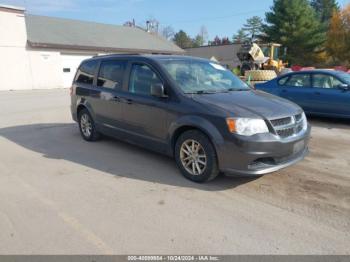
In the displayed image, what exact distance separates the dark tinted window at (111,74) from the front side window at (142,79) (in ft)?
1.10

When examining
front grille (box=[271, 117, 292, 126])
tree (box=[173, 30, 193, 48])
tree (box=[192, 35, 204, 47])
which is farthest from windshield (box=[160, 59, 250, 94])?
tree (box=[192, 35, 204, 47])

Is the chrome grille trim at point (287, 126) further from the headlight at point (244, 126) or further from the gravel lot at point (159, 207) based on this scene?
the gravel lot at point (159, 207)

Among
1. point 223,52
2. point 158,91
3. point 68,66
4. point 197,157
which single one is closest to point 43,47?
point 68,66

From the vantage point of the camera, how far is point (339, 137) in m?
7.54

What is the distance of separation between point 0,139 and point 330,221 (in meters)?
7.19

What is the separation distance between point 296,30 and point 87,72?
41.6m

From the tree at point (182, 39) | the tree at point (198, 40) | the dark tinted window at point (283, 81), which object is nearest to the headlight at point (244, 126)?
the dark tinted window at point (283, 81)

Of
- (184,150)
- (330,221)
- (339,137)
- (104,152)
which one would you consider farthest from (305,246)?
(339,137)

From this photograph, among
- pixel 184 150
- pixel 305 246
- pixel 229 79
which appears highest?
pixel 229 79

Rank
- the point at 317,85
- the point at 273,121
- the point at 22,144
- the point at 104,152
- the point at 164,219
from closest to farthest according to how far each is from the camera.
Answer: the point at 164,219
the point at 273,121
the point at 104,152
the point at 22,144
the point at 317,85

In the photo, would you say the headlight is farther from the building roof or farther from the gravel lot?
the building roof

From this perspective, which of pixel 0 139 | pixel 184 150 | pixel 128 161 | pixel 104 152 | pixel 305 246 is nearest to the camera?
pixel 305 246

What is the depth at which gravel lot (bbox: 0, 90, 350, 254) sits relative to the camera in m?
3.29

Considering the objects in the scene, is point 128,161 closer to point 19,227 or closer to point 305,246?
point 19,227
